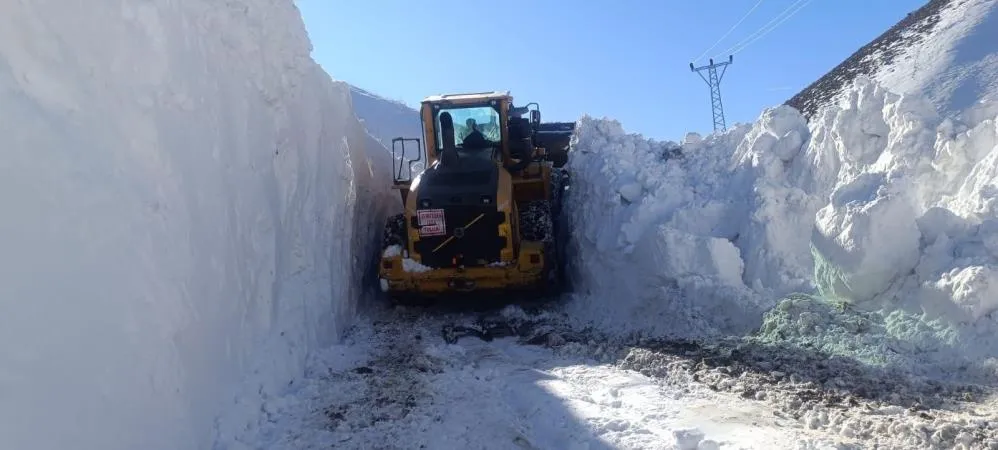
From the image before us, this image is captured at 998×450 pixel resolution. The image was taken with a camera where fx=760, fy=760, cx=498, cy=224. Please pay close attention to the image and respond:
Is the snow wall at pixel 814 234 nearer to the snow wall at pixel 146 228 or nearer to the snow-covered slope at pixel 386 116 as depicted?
the snow wall at pixel 146 228

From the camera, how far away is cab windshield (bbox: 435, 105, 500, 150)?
10.9 m

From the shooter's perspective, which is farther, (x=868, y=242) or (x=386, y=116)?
(x=386, y=116)

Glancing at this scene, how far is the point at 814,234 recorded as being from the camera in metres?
7.12

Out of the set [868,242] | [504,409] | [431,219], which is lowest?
[504,409]

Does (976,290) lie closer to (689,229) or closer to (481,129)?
(689,229)

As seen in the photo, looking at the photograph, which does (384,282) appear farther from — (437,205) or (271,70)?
(271,70)

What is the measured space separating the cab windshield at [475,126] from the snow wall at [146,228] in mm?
3227

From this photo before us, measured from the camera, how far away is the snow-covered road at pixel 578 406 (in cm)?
439

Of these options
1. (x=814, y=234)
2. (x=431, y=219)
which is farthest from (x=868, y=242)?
(x=431, y=219)

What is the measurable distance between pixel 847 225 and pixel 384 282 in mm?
5389

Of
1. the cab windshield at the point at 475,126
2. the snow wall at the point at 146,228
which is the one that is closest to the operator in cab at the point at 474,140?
the cab windshield at the point at 475,126

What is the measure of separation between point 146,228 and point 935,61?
13072 mm

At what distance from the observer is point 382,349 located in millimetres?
7684

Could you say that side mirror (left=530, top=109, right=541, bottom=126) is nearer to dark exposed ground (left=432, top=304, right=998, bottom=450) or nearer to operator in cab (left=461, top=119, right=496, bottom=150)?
operator in cab (left=461, top=119, right=496, bottom=150)
